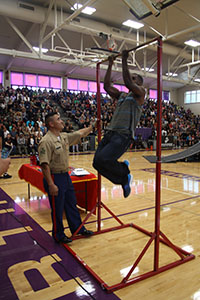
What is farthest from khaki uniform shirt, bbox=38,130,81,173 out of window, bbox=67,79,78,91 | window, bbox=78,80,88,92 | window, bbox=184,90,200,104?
window, bbox=184,90,200,104

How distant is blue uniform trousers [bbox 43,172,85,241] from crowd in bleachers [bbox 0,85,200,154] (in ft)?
23.7

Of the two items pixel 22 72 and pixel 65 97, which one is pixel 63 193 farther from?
pixel 22 72

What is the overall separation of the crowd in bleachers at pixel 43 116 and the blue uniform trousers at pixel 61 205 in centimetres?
722

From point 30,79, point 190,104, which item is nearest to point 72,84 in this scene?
point 30,79

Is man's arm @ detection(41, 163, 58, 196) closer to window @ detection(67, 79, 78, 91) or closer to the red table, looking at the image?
the red table

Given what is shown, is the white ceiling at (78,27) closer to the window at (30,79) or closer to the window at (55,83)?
the window at (30,79)

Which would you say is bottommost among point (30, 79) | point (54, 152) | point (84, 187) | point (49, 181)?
point (84, 187)

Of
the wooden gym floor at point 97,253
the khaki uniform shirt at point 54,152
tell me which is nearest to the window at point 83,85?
the wooden gym floor at point 97,253

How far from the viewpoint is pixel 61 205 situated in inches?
118

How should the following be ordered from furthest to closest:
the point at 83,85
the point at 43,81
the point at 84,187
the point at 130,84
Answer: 1. the point at 83,85
2. the point at 43,81
3. the point at 84,187
4. the point at 130,84

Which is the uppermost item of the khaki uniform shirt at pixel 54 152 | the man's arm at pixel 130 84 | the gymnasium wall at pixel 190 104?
the gymnasium wall at pixel 190 104

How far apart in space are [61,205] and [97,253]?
27.0 inches

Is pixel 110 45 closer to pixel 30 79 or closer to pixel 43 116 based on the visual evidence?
pixel 43 116

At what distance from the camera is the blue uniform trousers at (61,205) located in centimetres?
298
